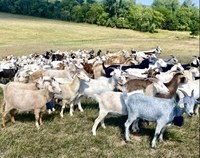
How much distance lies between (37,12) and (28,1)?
3657 mm

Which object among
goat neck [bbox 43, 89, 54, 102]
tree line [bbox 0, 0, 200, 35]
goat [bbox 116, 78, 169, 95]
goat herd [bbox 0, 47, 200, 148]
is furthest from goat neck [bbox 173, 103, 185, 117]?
tree line [bbox 0, 0, 200, 35]

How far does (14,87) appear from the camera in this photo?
8469 millimetres

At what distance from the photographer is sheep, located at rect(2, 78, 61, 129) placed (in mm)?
8016

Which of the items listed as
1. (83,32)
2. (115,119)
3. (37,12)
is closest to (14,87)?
(115,119)

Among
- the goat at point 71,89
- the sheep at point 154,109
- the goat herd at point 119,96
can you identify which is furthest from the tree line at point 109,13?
the sheep at point 154,109

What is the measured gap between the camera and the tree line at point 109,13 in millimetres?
65750

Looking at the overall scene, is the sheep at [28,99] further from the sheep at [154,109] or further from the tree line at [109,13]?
the tree line at [109,13]

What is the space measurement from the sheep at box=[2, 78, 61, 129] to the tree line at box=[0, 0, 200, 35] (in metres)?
57.9

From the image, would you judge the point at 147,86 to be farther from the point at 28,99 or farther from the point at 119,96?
the point at 28,99

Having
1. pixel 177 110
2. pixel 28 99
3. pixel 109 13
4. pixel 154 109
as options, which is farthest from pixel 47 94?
pixel 109 13

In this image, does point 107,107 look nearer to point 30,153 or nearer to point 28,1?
point 30,153

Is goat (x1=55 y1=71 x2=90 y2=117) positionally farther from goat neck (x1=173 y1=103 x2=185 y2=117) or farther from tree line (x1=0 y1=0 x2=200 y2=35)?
tree line (x1=0 y1=0 x2=200 y2=35)

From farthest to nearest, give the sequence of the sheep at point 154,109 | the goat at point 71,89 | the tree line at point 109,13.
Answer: the tree line at point 109,13 < the goat at point 71,89 < the sheep at point 154,109

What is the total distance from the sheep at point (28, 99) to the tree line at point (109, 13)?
57.9 metres
